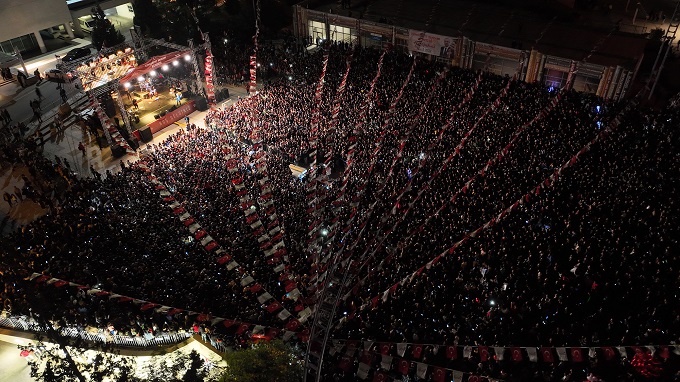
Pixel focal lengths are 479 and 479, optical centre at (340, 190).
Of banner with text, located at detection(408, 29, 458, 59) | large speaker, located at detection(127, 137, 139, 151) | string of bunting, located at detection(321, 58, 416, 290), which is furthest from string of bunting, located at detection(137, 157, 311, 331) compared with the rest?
banner with text, located at detection(408, 29, 458, 59)

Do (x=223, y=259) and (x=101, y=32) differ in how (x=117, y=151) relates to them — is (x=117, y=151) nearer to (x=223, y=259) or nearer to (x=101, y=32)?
(x=223, y=259)

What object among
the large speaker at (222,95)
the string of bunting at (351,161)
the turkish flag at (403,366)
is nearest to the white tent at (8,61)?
the large speaker at (222,95)

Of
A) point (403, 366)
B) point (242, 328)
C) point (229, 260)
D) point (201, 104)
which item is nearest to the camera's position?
point (403, 366)

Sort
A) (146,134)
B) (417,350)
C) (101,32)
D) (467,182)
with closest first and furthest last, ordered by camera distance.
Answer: (417,350) < (467,182) < (146,134) < (101,32)

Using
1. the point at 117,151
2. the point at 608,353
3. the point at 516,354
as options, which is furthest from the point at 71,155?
the point at 608,353

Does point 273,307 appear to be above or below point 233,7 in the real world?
below

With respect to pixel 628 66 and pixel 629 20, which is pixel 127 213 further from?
pixel 629 20
